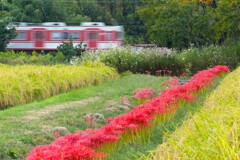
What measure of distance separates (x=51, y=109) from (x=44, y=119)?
1442mm

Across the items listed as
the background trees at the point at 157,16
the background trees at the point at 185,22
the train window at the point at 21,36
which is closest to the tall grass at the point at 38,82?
the background trees at the point at 157,16

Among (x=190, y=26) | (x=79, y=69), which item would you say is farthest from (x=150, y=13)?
(x=79, y=69)

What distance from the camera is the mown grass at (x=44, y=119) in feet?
24.6

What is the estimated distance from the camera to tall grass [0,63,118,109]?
493 inches

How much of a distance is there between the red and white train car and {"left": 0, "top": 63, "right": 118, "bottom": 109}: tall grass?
803 inches

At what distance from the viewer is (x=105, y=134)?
6516mm

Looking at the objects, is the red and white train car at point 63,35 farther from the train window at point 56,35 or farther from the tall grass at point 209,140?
the tall grass at point 209,140

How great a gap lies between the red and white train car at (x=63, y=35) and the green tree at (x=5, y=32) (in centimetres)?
171

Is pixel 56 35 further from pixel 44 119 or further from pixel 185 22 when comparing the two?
pixel 44 119

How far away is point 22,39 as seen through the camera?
131ft

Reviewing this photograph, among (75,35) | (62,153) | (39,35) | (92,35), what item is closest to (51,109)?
(62,153)

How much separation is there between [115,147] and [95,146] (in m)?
0.75

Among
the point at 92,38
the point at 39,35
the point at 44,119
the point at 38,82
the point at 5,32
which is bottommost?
the point at 92,38

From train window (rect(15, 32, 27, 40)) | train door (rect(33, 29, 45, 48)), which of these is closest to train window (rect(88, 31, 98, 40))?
train door (rect(33, 29, 45, 48))
